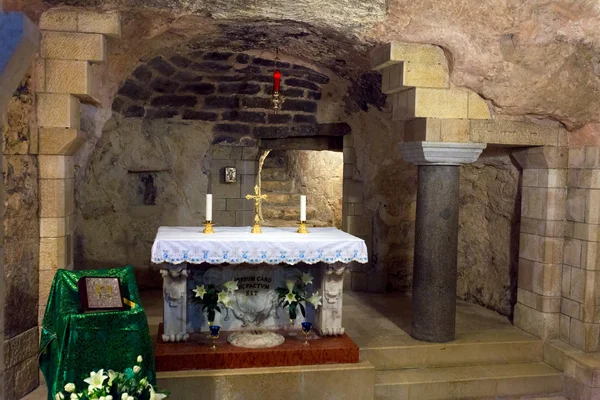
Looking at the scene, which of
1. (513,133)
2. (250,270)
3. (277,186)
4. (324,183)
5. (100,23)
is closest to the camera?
(100,23)

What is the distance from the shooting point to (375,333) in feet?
17.4

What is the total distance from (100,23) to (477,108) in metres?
3.21

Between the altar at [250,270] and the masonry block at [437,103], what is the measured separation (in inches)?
49.3

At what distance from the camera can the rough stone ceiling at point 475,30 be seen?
14.3ft

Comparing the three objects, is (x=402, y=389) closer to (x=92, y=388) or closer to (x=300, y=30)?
(x=92, y=388)

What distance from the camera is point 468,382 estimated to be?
470cm

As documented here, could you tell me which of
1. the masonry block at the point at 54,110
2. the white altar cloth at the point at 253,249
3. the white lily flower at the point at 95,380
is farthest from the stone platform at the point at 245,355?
the masonry block at the point at 54,110

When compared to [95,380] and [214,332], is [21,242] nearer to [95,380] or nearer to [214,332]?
[214,332]

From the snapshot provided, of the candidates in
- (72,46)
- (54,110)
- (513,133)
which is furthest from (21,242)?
(513,133)

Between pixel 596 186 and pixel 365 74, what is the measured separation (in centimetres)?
258

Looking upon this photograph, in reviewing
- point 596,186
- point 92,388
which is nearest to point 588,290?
point 596,186

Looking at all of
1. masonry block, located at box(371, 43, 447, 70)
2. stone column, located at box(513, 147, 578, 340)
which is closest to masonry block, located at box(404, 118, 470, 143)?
masonry block, located at box(371, 43, 447, 70)

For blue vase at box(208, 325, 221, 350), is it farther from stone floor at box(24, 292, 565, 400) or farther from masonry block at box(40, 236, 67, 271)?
masonry block at box(40, 236, 67, 271)

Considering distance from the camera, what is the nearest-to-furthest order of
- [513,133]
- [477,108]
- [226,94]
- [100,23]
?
[100,23], [477,108], [513,133], [226,94]
